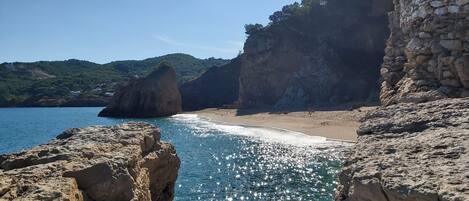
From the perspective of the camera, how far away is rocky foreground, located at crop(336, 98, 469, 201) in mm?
4664

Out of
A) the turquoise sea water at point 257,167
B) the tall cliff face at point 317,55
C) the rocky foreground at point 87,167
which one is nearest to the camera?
the rocky foreground at point 87,167

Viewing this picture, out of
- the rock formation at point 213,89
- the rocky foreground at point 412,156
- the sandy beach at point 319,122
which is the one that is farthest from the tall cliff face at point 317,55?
the rocky foreground at point 412,156

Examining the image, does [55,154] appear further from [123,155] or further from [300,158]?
[300,158]

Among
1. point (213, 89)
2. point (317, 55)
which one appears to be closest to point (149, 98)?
point (213, 89)

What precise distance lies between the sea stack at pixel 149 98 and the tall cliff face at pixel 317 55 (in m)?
17.2

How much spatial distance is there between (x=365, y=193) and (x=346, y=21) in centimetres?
8242

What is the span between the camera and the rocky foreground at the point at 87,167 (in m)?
6.73

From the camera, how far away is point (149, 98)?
3861 inches

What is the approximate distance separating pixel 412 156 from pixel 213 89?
123645mm

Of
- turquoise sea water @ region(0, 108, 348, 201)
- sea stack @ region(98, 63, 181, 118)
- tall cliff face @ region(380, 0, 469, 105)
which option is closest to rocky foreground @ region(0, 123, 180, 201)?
tall cliff face @ region(380, 0, 469, 105)

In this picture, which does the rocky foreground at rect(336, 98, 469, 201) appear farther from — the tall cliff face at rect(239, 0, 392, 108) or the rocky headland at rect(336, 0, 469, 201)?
the tall cliff face at rect(239, 0, 392, 108)

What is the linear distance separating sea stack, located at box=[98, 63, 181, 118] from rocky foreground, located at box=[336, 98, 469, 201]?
303ft

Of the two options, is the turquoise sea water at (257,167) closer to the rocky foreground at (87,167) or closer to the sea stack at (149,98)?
the rocky foreground at (87,167)

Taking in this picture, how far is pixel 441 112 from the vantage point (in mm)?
6621
